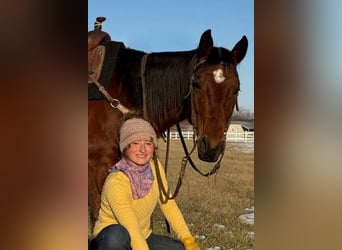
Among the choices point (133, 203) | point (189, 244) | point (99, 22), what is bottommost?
point (189, 244)

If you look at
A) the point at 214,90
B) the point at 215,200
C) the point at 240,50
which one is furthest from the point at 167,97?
the point at 215,200

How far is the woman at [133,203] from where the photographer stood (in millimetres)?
1187

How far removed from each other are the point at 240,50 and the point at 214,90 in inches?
6.3

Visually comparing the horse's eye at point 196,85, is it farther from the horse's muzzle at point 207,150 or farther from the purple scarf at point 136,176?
the purple scarf at point 136,176

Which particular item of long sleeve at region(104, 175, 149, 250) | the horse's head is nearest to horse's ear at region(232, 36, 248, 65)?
the horse's head

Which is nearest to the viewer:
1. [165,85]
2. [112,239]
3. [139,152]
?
[112,239]

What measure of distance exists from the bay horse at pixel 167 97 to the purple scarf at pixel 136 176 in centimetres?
24

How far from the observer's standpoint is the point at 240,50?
4.69 feet

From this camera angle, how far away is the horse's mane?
1.47 m

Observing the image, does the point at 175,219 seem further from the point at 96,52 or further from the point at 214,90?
the point at 96,52

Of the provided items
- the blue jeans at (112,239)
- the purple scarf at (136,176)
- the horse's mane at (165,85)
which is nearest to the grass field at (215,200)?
the horse's mane at (165,85)
